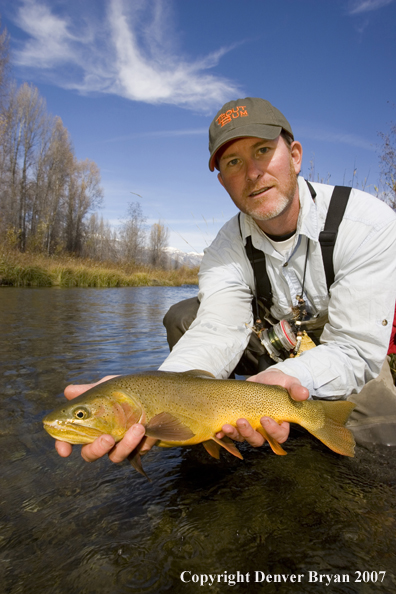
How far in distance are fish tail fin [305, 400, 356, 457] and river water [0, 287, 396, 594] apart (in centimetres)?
39

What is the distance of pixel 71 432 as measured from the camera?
6.05ft

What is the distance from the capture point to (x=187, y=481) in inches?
97.2

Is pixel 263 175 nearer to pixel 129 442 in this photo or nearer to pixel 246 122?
pixel 246 122

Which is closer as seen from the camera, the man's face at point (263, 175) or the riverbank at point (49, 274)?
the man's face at point (263, 175)

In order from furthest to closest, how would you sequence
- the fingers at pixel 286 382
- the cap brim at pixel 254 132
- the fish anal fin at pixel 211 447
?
the cap brim at pixel 254 132 → the fish anal fin at pixel 211 447 → the fingers at pixel 286 382

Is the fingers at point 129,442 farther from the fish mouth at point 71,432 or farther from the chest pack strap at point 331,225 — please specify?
the chest pack strap at point 331,225

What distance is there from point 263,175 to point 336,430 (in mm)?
1856

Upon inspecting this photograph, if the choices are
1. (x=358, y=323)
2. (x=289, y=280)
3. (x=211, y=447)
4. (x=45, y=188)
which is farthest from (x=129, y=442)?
(x=45, y=188)

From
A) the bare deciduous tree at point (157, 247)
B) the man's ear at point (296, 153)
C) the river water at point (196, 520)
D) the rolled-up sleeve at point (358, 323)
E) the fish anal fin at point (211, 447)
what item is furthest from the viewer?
the bare deciduous tree at point (157, 247)

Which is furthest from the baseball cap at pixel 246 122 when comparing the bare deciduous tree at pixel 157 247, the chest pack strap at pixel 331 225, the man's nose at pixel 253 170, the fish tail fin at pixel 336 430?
the bare deciduous tree at pixel 157 247

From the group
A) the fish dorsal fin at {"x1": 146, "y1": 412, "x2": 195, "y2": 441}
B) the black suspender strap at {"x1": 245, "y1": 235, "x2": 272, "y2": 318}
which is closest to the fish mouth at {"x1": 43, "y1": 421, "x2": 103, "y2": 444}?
the fish dorsal fin at {"x1": 146, "y1": 412, "x2": 195, "y2": 441}

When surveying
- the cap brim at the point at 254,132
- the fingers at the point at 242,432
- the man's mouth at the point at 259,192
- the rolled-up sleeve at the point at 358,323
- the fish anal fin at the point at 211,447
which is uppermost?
the cap brim at the point at 254,132

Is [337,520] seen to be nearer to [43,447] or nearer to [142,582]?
[142,582]

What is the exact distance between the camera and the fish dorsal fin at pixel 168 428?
1873mm
